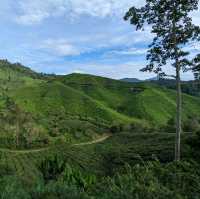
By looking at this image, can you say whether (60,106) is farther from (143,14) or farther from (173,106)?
(143,14)

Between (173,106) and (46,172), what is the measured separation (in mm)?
98471

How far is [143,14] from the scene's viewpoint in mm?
24922

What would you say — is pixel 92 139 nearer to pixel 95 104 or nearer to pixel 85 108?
pixel 85 108

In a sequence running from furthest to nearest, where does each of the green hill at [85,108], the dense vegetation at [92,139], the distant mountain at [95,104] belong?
the distant mountain at [95,104] < the green hill at [85,108] < the dense vegetation at [92,139]

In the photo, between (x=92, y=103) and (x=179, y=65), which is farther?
(x=92, y=103)

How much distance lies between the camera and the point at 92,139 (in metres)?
107

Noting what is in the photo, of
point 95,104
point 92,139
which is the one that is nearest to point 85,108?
point 95,104

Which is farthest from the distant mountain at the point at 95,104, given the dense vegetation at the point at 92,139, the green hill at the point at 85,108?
the dense vegetation at the point at 92,139

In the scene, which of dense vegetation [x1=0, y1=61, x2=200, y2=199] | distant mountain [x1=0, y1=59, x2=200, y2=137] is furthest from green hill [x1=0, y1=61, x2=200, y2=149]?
dense vegetation [x1=0, y1=61, x2=200, y2=199]

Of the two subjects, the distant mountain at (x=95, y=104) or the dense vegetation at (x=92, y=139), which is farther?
the distant mountain at (x=95, y=104)

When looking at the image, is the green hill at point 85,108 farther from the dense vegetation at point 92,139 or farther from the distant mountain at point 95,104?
the dense vegetation at point 92,139

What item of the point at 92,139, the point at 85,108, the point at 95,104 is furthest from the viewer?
the point at 95,104

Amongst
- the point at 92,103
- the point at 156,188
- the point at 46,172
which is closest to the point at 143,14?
the point at 156,188

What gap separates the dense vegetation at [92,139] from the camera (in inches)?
422
